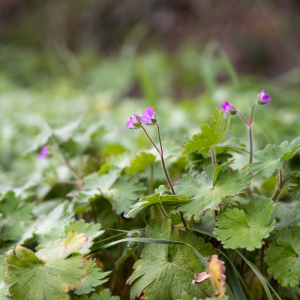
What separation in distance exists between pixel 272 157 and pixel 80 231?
1.61 ft

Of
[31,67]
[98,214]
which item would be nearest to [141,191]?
[98,214]

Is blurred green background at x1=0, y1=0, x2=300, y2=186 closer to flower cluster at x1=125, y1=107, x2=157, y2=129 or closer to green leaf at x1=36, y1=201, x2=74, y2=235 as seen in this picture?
green leaf at x1=36, y1=201, x2=74, y2=235

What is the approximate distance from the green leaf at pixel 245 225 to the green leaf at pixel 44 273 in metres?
0.30

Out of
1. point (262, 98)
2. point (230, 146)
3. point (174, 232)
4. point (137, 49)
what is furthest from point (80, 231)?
point (137, 49)

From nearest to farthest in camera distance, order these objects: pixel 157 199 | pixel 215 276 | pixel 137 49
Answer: pixel 215 276, pixel 157 199, pixel 137 49

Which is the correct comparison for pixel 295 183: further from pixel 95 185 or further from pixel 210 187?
pixel 95 185

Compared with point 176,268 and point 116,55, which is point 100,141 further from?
point 116,55

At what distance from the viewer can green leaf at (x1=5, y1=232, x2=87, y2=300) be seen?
662mm

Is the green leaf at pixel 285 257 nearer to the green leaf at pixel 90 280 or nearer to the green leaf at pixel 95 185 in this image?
the green leaf at pixel 90 280

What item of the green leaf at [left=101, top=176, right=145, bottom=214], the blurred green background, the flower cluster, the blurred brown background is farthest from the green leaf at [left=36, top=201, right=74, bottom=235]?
the blurred brown background

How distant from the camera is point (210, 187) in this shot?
79 cm

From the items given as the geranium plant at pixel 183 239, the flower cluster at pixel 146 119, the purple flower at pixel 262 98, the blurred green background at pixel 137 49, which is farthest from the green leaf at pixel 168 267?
the blurred green background at pixel 137 49

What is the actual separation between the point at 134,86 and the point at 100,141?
367 centimetres

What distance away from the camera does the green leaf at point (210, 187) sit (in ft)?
2.42
